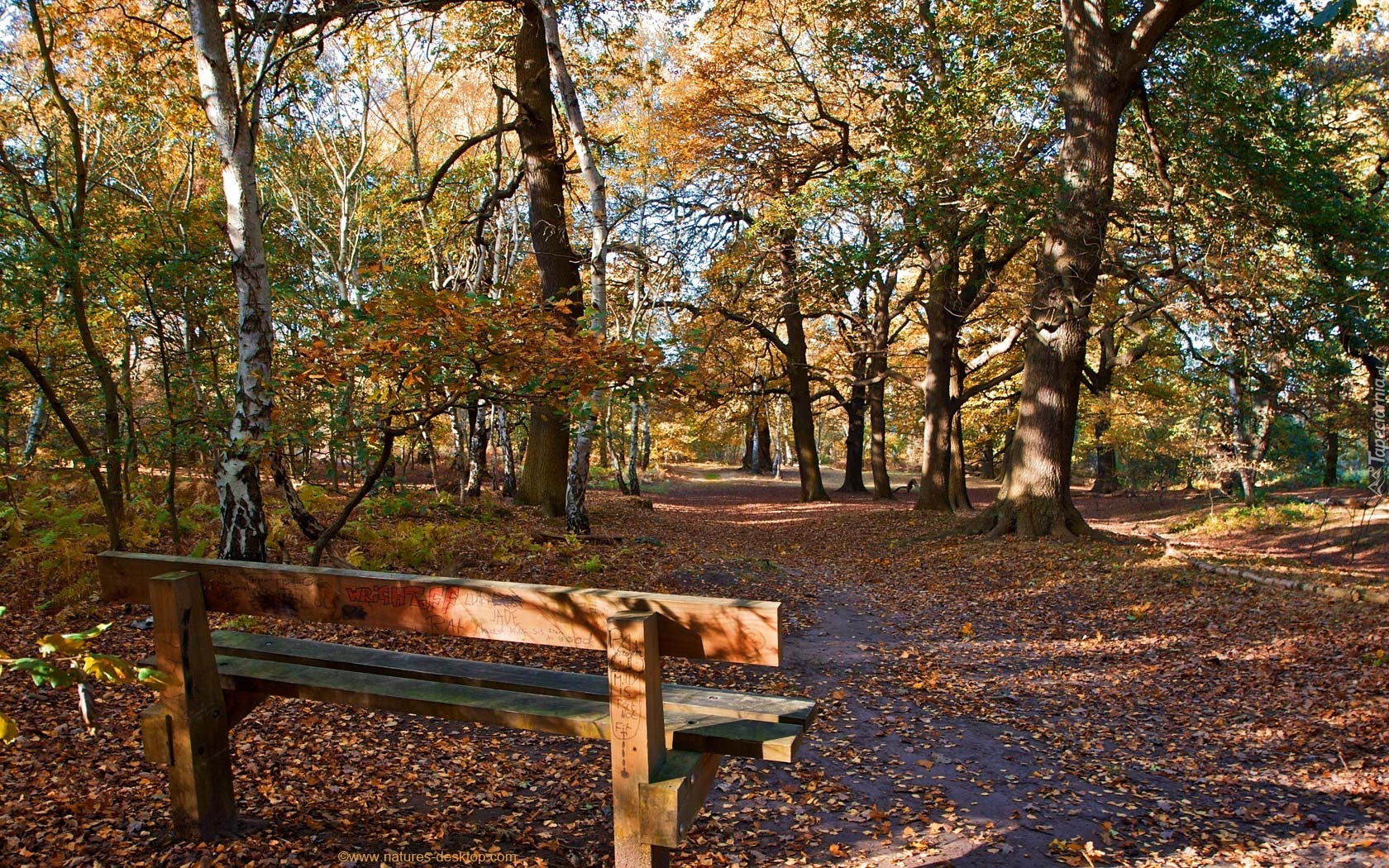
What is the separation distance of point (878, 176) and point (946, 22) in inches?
132

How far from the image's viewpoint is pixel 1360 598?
8539 millimetres

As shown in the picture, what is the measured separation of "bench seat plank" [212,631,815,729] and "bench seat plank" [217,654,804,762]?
0.03 m

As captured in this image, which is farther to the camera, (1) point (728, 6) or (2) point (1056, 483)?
(1) point (728, 6)

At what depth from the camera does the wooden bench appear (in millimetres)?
2863

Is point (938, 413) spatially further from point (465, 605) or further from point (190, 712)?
point (190, 712)

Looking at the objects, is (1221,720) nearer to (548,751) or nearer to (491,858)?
(548,751)

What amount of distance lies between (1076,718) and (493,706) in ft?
16.5

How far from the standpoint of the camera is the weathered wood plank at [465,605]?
282cm

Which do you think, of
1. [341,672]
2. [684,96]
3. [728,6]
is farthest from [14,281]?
[684,96]

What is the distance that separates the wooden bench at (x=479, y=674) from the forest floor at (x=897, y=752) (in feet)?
2.19

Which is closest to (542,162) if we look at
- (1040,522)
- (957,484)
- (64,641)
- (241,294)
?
(241,294)

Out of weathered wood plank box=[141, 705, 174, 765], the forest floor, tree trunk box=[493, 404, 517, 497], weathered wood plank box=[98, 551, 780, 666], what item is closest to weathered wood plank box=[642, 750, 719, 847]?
weathered wood plank box=[98, 551, 780, 666]

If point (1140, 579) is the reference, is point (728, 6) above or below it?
above

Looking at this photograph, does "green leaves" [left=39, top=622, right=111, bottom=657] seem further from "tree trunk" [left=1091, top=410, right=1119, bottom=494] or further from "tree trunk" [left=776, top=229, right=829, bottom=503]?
"tree trunk" [left=1091, top=410, right=1119, bottom=494]
